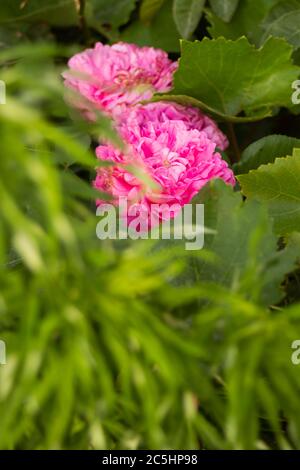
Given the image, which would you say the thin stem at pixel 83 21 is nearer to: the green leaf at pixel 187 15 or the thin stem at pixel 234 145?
the green leaf at pixel 187 15

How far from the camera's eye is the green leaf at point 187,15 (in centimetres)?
83

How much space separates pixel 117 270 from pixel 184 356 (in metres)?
0.04

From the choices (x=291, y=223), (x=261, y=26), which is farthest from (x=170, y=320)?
(x=261, y=26)

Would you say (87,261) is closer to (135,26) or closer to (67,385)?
(67,385)

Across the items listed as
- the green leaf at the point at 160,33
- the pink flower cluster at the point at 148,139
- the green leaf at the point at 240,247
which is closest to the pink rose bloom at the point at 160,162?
the pink flower cluster at the point at 148,139

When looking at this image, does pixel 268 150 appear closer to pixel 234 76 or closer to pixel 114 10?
pixel 234 76

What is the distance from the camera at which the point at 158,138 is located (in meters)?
0.65

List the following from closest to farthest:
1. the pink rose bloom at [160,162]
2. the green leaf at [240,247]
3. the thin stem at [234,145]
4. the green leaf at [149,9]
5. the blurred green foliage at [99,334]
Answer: the blurred green foliage at [99,334], the green leaf at [240,247], the pink rose bloom at [160,162], the thin stem at [234,145], the green leaf at [149,9]

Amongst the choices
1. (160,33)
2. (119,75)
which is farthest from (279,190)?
(160,33)

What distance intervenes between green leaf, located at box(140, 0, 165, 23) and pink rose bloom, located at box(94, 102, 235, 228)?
21cm

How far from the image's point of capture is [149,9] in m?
0.87

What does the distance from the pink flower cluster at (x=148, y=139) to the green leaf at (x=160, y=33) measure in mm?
123

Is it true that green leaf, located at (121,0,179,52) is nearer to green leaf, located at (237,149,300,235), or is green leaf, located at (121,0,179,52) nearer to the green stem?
the green stem

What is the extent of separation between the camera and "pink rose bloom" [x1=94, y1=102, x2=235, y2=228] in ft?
2.06
